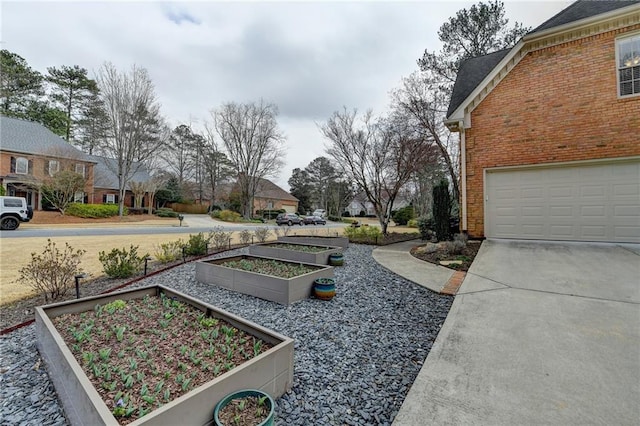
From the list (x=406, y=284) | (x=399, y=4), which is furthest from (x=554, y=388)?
(x=399, y=4)

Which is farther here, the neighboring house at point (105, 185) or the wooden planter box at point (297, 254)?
the neighboring house at point (105, 185)

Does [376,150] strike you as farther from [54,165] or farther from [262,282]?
[54,165]

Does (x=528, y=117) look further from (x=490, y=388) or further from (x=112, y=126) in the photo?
(x=112, y=126)

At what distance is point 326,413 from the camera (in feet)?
6.81

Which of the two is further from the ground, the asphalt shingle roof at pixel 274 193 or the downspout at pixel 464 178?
the asphalt shingle roof at pixel 274 193

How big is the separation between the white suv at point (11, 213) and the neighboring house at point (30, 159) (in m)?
6.33

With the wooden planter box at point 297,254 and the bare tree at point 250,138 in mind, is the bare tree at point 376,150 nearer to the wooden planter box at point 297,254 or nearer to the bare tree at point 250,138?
the wooden planter box at point 297,254

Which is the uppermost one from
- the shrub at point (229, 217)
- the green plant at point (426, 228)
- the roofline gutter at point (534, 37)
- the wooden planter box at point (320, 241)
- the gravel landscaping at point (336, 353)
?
the roofline gutter at point (534, 37)

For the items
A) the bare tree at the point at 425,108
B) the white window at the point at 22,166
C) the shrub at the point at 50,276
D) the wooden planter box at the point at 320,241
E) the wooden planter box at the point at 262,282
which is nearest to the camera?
the shrub at the point at 50,276

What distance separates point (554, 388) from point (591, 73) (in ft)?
28.1

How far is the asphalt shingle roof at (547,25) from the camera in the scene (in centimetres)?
698

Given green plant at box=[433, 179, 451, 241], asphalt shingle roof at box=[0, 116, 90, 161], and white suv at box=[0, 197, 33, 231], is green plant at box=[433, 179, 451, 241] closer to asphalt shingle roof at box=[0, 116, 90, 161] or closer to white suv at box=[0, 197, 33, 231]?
white suv at box=[0, 197, 33, 231]

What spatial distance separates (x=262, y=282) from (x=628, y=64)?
10078 mm

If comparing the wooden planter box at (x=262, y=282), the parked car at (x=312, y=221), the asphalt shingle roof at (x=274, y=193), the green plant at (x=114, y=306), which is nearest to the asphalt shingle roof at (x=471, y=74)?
the wooden planter box at (x=262, y=282)
